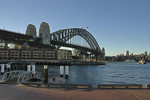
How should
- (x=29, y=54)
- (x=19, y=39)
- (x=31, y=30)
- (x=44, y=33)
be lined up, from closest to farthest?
(x=19, y=39), (x=29, y=54), (x=44, y=33), (x=31, y=30)

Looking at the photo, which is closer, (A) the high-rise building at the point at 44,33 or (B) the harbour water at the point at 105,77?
(B) the harbour water at the point at 105,77

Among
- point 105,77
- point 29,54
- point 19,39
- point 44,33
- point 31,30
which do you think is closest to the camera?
point 105,77

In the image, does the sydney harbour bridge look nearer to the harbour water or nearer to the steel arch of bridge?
the steel arch of bridge

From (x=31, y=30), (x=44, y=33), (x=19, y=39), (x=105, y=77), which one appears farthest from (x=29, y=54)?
(x=105, y=77)

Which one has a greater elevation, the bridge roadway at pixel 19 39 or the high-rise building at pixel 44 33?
the high-rise building at pixel 44 33

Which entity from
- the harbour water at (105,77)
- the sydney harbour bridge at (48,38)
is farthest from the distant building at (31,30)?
the harbour water at (105,77)

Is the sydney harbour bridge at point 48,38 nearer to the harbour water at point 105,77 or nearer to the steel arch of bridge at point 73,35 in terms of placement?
the steel arch of bridge at point 73,35

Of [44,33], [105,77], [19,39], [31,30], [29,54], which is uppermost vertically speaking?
[31,30]

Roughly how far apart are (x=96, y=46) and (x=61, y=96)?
157 m

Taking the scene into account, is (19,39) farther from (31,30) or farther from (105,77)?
(105,77)

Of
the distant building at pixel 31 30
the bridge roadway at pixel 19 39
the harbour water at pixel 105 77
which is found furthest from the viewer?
the distant building at pixel 31 30

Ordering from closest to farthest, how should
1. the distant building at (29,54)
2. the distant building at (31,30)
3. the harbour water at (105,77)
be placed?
the harbour water at (105,77) < the distant building at (29,54) < the distant building at (31,30)

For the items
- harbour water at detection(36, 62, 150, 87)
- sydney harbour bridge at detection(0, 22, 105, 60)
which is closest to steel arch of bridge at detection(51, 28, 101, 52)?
sydney harbour bridge at detection(0, 22, 105, 60)

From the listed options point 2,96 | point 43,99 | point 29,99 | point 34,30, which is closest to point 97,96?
point 43,99
